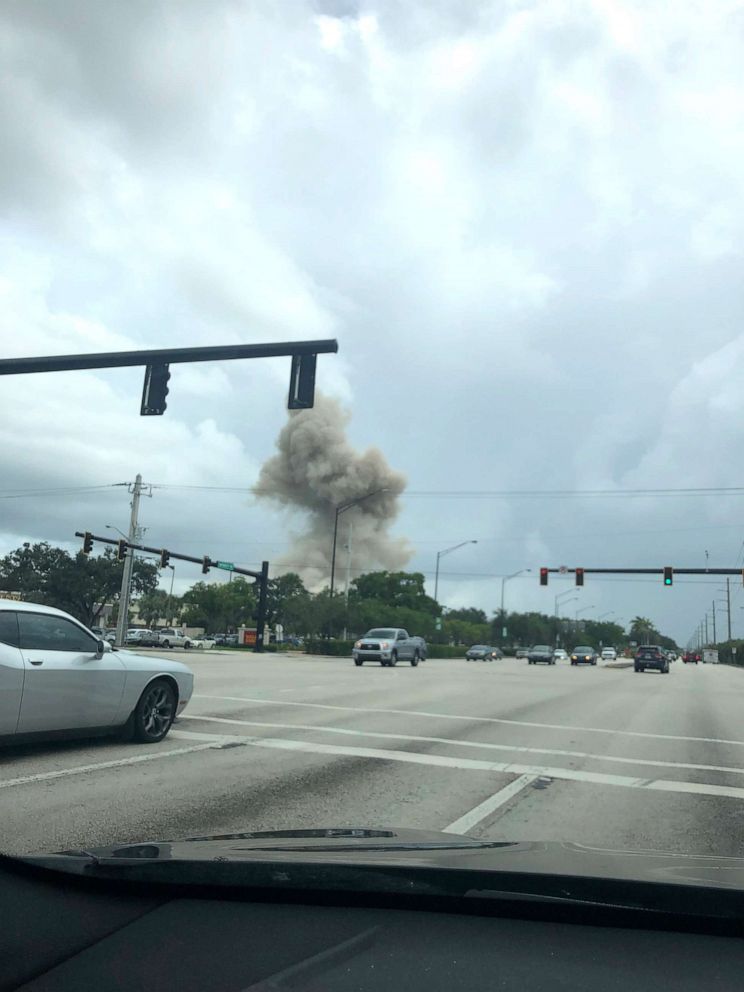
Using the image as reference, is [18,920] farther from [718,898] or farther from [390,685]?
[390,685]

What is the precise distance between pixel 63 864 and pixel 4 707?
14.1 feet

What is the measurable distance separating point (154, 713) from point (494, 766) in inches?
144

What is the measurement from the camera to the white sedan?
6930mm

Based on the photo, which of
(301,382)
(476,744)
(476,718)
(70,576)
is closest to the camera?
(476,744)

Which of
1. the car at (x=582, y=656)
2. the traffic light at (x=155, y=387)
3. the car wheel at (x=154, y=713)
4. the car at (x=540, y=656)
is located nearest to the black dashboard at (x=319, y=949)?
the car wheel at (x=154, y=713)

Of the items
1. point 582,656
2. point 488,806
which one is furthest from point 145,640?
point 488,806

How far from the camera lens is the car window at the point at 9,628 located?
22.9ft

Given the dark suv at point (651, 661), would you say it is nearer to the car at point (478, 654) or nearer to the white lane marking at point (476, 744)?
the car at point (478, 654)

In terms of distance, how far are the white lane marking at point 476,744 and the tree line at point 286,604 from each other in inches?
1958

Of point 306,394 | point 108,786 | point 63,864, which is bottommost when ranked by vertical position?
point 108,786

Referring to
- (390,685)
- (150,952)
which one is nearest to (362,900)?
(150,952)

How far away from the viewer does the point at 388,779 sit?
23.5 feet

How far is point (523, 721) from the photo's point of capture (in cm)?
1269

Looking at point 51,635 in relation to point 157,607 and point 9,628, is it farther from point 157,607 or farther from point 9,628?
point 157,607
